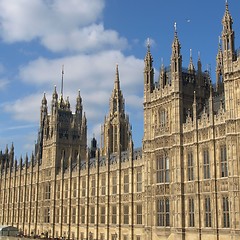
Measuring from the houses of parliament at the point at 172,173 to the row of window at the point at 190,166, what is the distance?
0.11 meters

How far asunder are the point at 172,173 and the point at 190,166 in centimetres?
280

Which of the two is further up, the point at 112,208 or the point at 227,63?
the point at 227,63

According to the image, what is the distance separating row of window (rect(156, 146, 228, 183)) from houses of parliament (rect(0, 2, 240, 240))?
11 centimetres

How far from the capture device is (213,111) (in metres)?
52.5

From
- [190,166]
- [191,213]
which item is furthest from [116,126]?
[191,213]

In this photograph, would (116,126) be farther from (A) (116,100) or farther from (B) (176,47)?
(B) (176,47)

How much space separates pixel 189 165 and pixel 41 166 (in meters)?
54.6

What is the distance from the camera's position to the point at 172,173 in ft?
185

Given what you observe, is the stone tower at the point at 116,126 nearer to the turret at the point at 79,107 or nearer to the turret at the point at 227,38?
the turret at the point at 79,107

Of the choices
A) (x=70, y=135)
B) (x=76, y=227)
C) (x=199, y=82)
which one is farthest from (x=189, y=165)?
(x=70, y=135)

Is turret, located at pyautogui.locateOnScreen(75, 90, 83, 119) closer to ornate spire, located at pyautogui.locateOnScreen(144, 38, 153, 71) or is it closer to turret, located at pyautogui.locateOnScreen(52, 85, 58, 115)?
turret, located at pyautogui.locateOnScreen(52, 85, 58, 115)

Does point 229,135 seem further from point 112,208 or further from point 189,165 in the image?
point 112,208

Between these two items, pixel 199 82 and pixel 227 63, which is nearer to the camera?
pixel 227 63

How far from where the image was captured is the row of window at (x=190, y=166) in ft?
165
